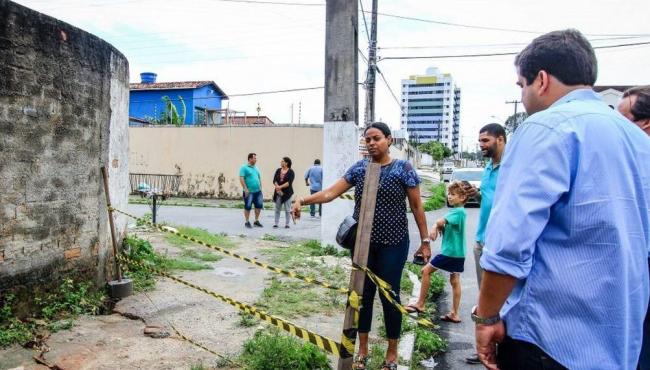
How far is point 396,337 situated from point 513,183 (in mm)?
2432

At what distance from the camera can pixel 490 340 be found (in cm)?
174

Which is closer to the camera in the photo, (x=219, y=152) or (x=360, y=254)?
(x=360, y=254)

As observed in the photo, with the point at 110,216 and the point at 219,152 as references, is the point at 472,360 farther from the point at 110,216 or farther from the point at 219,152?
the point at 219,152

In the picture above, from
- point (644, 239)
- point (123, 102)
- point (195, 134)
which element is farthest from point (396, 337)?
point (195, 134)

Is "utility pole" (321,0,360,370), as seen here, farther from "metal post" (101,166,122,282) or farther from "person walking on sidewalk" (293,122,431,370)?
"person walking on sidewalk" (293,122,431,370)

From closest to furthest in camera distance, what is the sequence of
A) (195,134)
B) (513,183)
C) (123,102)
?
(513,183) < (123,102) < (195,134)

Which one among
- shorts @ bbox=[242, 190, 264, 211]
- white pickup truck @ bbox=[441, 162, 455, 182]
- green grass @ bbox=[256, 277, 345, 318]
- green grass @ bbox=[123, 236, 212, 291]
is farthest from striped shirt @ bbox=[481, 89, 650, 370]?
white pickup truck @ bbox=[441, 162, 455, 182]

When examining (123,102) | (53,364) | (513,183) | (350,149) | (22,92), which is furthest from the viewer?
(350,149)

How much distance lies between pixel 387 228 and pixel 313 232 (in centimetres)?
749

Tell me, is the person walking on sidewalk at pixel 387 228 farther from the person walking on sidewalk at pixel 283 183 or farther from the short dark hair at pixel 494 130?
the person walking on sidewalk at pixel 283 183

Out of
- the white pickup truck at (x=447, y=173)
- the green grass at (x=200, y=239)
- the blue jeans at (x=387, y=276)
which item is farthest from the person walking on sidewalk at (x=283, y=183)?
the white pickup truck at (x=447, y=173)

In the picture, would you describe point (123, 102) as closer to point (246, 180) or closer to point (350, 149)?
point (350, 149)

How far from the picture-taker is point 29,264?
436 centimetres

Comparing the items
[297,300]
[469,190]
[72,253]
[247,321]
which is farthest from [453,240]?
[72,253]
